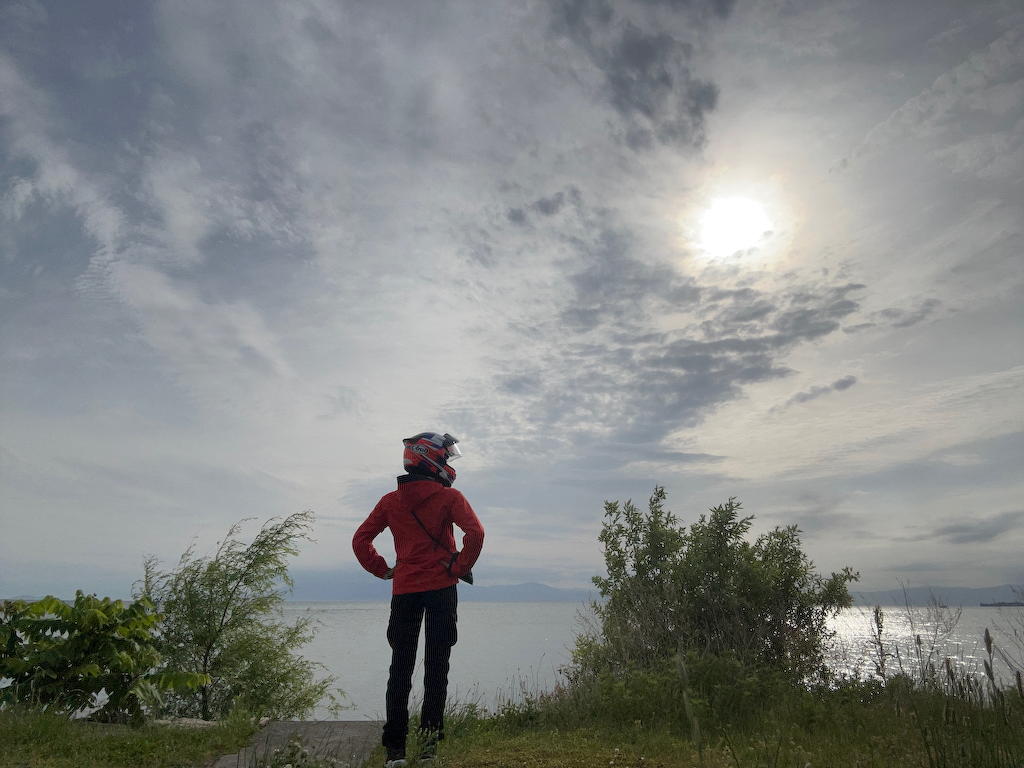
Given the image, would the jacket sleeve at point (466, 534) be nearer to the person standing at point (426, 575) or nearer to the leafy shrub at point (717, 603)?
the person standing at point (426, 575)

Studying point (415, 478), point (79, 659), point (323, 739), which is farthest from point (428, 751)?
point (79, 659)

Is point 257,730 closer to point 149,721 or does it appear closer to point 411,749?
point 149,721

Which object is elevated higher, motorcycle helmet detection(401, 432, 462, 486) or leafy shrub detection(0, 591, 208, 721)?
motorcycle helmet detection(401, 432, 462, 486)

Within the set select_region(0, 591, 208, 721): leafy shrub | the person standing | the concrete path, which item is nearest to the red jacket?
the person standing

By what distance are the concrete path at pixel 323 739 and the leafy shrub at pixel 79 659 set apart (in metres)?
1.23

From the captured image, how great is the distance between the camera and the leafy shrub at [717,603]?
963 centimetres

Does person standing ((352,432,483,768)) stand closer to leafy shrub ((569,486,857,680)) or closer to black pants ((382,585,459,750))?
black pants ((382,585,459,750))

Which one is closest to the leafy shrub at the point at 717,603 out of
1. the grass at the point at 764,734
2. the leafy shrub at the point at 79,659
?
the grass at the point at 764,734

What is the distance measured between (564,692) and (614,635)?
1480 millimetres

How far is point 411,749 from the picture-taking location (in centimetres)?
686

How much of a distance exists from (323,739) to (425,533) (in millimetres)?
2691

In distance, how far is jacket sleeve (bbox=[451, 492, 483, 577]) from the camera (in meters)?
6.88

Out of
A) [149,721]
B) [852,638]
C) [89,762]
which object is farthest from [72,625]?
[852,638]

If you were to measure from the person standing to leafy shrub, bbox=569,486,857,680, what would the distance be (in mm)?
3434
